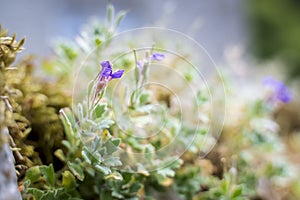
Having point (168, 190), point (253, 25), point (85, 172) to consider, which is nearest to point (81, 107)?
point (85, 172)

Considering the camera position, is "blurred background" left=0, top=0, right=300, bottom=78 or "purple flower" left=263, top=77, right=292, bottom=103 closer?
"purple flower" left=263, top=77, right=292, bottom=103

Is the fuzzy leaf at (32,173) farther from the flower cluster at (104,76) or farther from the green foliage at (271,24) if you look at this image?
the green foliage at (271,24)

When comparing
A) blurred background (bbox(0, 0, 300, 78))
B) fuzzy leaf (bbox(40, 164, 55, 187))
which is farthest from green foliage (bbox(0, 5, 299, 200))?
blurred background (bbox(0, 0, 300, 78))

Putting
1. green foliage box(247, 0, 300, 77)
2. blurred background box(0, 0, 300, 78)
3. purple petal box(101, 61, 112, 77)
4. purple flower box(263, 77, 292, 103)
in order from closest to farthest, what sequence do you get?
purple petal box(101, 61, 112, 77)
purple flower box(263, 77, 292, 103)
blurred background box(0, 0, 300, 78)
green foliage box(247, 0, 300, 77)

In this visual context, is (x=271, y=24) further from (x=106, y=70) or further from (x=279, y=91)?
(x=106, y=70)

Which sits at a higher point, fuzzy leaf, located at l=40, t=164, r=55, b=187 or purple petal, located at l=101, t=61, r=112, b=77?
purple petal, located at l=101, t=61, r=112, b=77

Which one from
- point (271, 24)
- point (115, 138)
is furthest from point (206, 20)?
point (115, 138)

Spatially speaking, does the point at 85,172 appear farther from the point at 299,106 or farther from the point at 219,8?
the point at 219,8

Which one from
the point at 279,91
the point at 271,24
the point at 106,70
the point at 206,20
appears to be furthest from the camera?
the point at 271,24

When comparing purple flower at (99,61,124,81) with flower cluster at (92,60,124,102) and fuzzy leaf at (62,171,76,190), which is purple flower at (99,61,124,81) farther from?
fuzzy leaf at (62,171,76,190)
